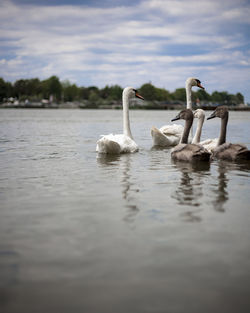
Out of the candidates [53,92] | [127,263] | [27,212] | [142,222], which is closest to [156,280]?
[127,263]

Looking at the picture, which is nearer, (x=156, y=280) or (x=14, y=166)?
(x=156, y=280)

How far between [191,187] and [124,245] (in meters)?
3.35

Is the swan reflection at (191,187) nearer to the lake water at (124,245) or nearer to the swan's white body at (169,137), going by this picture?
the lake water at (124,245)

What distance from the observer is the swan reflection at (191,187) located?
5574mm

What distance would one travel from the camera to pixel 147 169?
9.77 m

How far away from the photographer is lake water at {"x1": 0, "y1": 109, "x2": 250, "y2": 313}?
3252mm

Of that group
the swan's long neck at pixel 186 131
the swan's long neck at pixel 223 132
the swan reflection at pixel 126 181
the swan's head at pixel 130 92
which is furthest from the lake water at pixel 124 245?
the swan's head at pixel 130 92

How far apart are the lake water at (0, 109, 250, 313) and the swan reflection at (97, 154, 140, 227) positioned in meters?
0.02

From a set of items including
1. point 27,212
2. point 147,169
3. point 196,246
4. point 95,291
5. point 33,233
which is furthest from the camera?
point 147,169

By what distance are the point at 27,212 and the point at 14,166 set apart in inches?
190

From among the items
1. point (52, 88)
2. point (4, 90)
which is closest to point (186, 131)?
point (52, 88)

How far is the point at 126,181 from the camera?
8.09 metres

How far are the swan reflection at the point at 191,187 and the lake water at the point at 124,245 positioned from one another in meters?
0.03

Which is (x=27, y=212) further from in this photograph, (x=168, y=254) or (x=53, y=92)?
(x=53, y=92)
